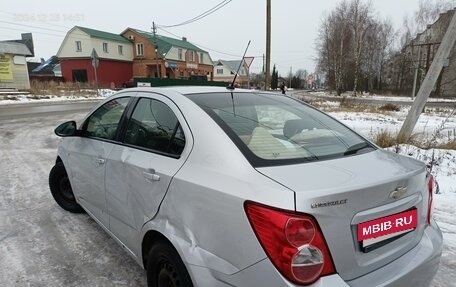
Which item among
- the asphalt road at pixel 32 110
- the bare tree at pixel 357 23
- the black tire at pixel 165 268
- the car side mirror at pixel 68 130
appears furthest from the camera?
the bare tree at pixel 357 23

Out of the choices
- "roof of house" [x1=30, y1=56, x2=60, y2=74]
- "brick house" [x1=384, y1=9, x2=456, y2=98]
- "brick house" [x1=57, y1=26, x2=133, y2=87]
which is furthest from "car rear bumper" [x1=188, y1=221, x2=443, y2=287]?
"roof of house" [x1=30, y1=56, x2=60, y2=74]

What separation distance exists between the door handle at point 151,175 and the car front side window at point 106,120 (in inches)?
33.5

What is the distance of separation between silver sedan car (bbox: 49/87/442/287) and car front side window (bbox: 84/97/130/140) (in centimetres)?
14

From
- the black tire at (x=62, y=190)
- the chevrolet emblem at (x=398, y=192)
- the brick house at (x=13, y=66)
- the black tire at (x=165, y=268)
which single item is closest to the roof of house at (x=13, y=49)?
the brick house at (x=13, y=66)

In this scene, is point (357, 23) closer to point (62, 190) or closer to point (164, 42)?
point (164, 42)

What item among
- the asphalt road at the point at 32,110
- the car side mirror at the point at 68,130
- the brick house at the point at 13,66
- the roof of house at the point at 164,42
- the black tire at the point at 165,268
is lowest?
the asphalt road at the point at 32,110

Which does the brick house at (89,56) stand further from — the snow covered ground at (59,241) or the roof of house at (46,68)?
the snow covered ground at (59,241)

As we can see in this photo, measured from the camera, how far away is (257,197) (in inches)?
67.3

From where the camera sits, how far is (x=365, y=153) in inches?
93.9

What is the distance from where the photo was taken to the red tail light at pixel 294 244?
5.32ft

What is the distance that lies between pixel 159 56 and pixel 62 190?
4713cm

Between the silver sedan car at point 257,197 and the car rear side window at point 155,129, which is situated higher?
the car rear side window at point 155,129

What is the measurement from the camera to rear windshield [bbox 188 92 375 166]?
213 centimetres

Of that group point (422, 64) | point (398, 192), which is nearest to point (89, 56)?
point (422, 64)
